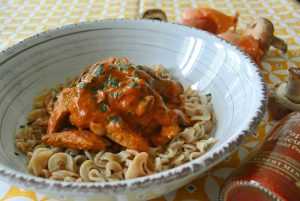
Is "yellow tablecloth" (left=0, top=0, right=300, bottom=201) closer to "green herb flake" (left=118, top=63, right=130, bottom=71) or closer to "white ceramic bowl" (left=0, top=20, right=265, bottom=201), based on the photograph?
"white ceramic bowl" (left=0, top=20, right=265, bottom=201)

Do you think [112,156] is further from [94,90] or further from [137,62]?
[137,62]

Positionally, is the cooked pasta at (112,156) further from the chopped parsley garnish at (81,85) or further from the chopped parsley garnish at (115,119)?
the chopped parsley garnish at (81,85)

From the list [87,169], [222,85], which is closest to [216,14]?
[222,85]

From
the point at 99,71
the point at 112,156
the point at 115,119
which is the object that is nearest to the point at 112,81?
the point at 99,71

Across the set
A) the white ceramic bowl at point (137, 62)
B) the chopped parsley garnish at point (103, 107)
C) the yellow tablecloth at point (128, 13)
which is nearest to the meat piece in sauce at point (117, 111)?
the chopped parsley garnish at point (103, 107)

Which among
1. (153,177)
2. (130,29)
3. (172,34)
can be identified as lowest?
(153,177)

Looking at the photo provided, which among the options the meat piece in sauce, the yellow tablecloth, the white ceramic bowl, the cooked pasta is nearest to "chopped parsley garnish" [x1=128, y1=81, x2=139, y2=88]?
the meat piece in sauce

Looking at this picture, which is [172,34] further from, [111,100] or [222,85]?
[111,100]
